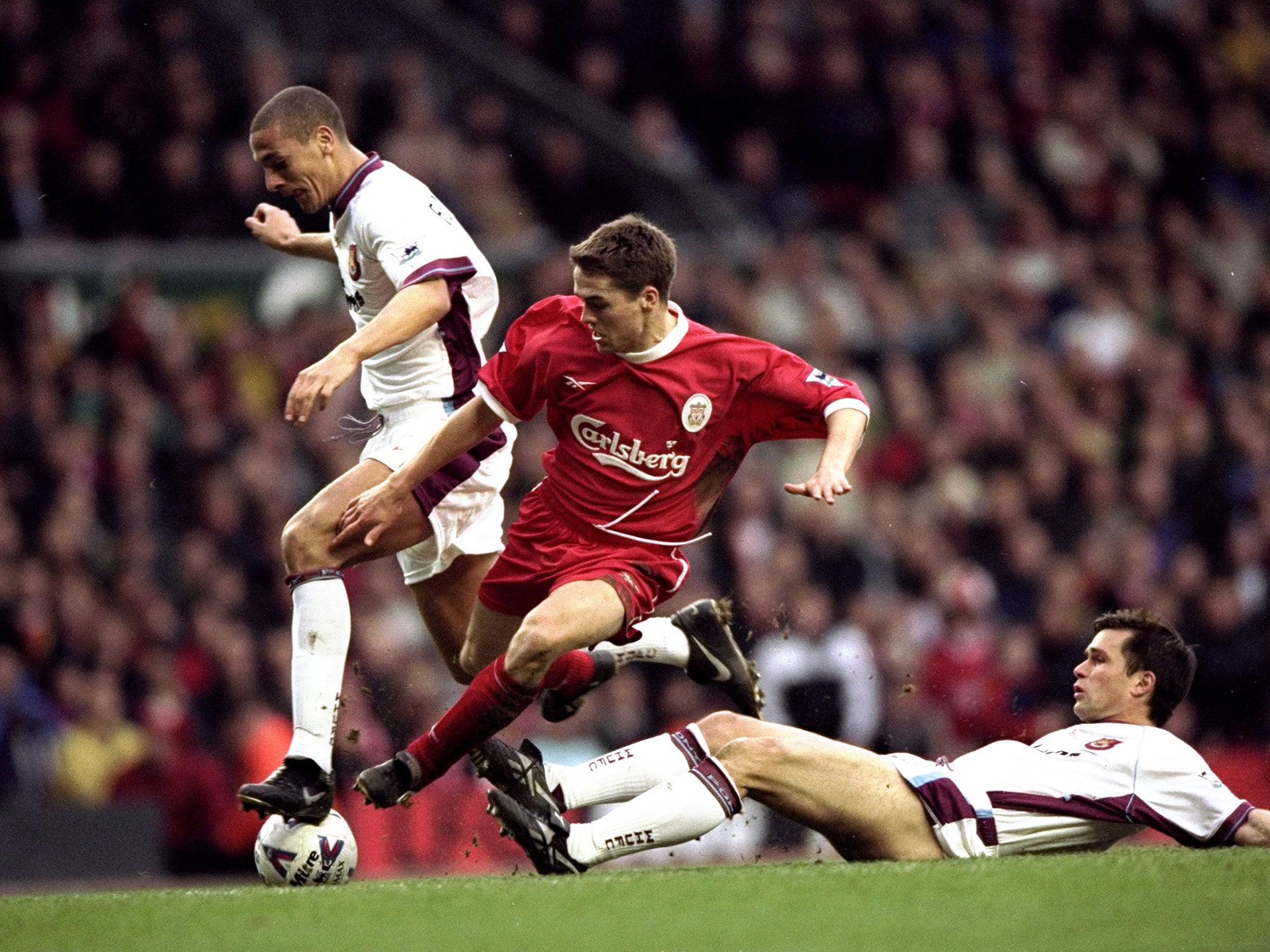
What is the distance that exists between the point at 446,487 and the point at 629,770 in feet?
3.69

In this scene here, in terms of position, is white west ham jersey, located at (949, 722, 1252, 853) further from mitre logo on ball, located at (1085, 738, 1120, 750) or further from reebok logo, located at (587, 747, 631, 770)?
reebok logo, located at (587, 747, 631, 770)

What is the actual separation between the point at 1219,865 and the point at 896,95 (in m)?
10.0

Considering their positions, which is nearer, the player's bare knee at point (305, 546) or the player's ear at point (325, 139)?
the player's bare knee at point (305, 546)

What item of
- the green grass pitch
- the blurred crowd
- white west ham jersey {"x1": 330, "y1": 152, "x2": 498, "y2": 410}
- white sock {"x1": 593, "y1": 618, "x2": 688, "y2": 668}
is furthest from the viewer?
the blurred crowd

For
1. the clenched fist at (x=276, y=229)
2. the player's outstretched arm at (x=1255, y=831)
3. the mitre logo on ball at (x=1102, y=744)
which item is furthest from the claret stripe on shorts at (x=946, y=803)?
the clenched fist at (x=276, y=229)

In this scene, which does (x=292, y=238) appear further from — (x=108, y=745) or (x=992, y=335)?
(x=992, y=335)

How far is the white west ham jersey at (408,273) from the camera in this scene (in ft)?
20.3

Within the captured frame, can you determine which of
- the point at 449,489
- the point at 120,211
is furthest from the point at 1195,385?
the point at 449,489

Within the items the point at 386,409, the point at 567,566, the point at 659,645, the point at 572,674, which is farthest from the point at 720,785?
the point at 386,409

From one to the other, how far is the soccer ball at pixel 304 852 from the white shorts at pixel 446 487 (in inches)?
38.3

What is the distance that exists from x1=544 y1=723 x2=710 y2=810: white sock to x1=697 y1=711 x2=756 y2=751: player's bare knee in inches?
1.3

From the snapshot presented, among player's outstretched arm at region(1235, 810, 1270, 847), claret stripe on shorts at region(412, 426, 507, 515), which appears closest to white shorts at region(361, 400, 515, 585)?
claret stripe on shorts at region(412, 426, 507, 515)

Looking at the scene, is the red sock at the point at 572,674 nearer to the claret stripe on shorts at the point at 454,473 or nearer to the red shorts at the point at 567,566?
the red shorts at the point at 567,566

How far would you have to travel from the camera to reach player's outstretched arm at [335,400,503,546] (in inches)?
232
